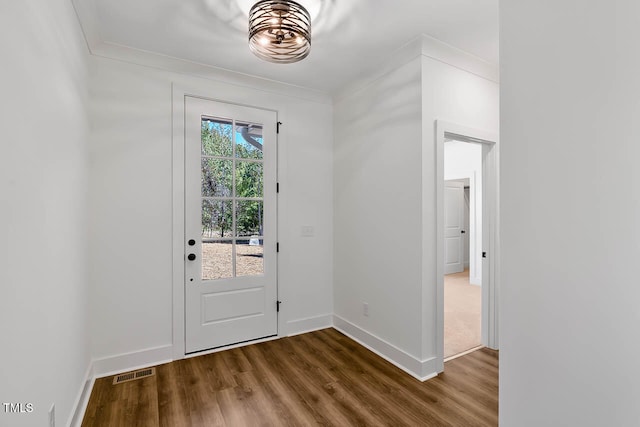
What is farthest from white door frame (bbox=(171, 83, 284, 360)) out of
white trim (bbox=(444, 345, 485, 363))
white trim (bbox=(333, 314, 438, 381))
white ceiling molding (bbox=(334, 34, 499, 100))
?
white trim (bbox=(444, 345, 485, 363))

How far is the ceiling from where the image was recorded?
2033mm

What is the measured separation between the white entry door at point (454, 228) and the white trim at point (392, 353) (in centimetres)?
404

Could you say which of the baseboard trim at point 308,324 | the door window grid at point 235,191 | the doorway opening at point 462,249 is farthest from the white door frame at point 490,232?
the door window grid at point 235,191

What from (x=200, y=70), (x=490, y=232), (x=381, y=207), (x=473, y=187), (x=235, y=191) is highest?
(x=200, y=70)

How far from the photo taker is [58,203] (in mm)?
1603

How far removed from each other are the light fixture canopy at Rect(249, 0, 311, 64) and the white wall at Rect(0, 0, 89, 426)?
108 cm

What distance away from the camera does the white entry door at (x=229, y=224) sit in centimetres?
280

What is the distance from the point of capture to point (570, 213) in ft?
3.35

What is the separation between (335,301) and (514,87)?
2.87 m

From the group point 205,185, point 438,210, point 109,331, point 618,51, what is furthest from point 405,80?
point 109,331

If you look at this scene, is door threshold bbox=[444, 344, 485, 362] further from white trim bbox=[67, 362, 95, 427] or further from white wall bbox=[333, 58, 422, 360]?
white trim bbox=[67, 362, 95, 427]

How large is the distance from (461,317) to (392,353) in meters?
1.61

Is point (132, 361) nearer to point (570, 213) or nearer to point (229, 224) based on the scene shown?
point (229, 224)

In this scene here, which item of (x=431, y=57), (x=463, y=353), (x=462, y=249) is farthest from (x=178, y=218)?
(x=462, y=249)
